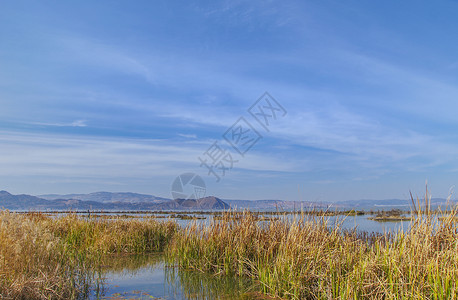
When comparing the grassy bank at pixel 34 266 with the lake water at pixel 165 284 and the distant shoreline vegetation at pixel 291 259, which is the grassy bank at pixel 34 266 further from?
the lake water at pixel 165 284

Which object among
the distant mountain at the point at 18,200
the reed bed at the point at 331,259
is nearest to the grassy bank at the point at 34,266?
the reed bed at the point at 331,259

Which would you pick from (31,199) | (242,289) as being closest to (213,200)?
(31,199)

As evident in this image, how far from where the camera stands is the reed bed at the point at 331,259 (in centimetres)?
524

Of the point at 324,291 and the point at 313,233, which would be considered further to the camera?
the point at 313,233

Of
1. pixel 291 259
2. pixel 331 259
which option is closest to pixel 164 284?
pixel 291 259

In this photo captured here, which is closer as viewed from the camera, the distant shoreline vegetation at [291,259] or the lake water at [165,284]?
the distant shoreline vegetation at [291,259]

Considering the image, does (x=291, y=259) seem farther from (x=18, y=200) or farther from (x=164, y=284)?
(x=18, y=200)

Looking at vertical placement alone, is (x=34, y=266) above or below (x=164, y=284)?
above

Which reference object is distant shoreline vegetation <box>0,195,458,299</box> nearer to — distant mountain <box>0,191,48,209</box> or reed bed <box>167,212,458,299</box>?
reed bed <box>167,212,458,299</box>

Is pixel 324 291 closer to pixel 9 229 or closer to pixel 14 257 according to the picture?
pixel 14 257

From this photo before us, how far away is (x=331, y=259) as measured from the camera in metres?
6.46

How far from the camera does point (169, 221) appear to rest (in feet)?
53.9

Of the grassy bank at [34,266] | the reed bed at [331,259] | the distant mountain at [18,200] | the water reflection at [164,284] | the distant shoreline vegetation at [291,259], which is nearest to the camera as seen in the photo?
the reed bed at [331,259]

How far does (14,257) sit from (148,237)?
343 inches
